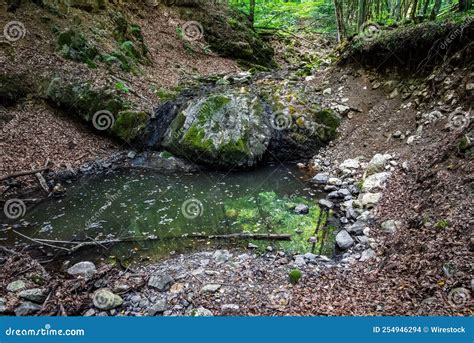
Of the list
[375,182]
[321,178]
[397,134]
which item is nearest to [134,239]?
[321,178]

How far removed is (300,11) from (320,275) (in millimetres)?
20009

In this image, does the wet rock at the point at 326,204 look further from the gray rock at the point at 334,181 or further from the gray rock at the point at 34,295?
the gray rock at the point at 34,295

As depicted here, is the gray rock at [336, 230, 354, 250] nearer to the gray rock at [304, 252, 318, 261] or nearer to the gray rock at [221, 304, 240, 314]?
the gray rock at [304, 252, 318, 261]

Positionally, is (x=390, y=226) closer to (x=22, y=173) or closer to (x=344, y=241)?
(x=344, y=241)

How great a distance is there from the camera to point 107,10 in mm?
12422

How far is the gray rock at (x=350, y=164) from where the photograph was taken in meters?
8.08

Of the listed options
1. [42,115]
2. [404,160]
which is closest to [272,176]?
[404,160]

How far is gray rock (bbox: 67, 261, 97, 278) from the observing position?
4.78 m

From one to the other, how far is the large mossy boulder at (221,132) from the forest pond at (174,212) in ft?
1.59

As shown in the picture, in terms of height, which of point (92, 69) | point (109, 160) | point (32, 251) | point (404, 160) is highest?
point (92, 69)

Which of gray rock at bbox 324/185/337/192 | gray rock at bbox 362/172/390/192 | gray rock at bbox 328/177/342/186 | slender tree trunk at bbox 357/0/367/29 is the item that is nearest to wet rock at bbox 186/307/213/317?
gray rock at bbox 362/172/390/192

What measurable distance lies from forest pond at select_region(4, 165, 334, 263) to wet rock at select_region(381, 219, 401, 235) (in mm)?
924

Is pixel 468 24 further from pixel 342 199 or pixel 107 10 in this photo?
pixel 107 10

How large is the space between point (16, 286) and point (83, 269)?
85 centimetres
